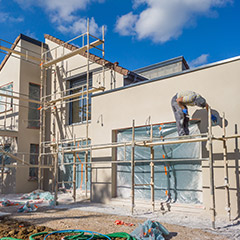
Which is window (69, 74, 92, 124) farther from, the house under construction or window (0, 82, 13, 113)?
window (0, 82, 13, 113)

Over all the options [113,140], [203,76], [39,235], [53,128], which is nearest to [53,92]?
[53,128]

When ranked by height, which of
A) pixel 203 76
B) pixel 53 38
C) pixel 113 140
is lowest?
pixel 113 140

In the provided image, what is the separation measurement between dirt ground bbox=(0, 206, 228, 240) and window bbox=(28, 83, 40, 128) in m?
6.85

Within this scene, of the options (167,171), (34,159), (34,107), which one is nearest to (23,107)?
(34,107)

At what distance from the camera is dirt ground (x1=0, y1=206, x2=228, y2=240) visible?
237 inches

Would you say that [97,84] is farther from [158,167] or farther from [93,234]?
[93,234]

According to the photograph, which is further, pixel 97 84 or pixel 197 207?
pixel 97 84

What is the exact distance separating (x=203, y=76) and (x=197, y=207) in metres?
3.90

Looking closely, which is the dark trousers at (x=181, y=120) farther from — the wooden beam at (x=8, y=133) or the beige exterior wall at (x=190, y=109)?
the wooden beam at (x=8, y=133)

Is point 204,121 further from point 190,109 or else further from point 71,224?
point 71,224

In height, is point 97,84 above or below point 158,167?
above

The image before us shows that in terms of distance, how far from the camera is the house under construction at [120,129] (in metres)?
8.07

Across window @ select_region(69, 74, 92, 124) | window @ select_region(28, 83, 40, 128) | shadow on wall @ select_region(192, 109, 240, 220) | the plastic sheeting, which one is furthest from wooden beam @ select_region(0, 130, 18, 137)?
shadow on wall @ select_region(192, 109, 240, 220)

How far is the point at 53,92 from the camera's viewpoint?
15.6m
